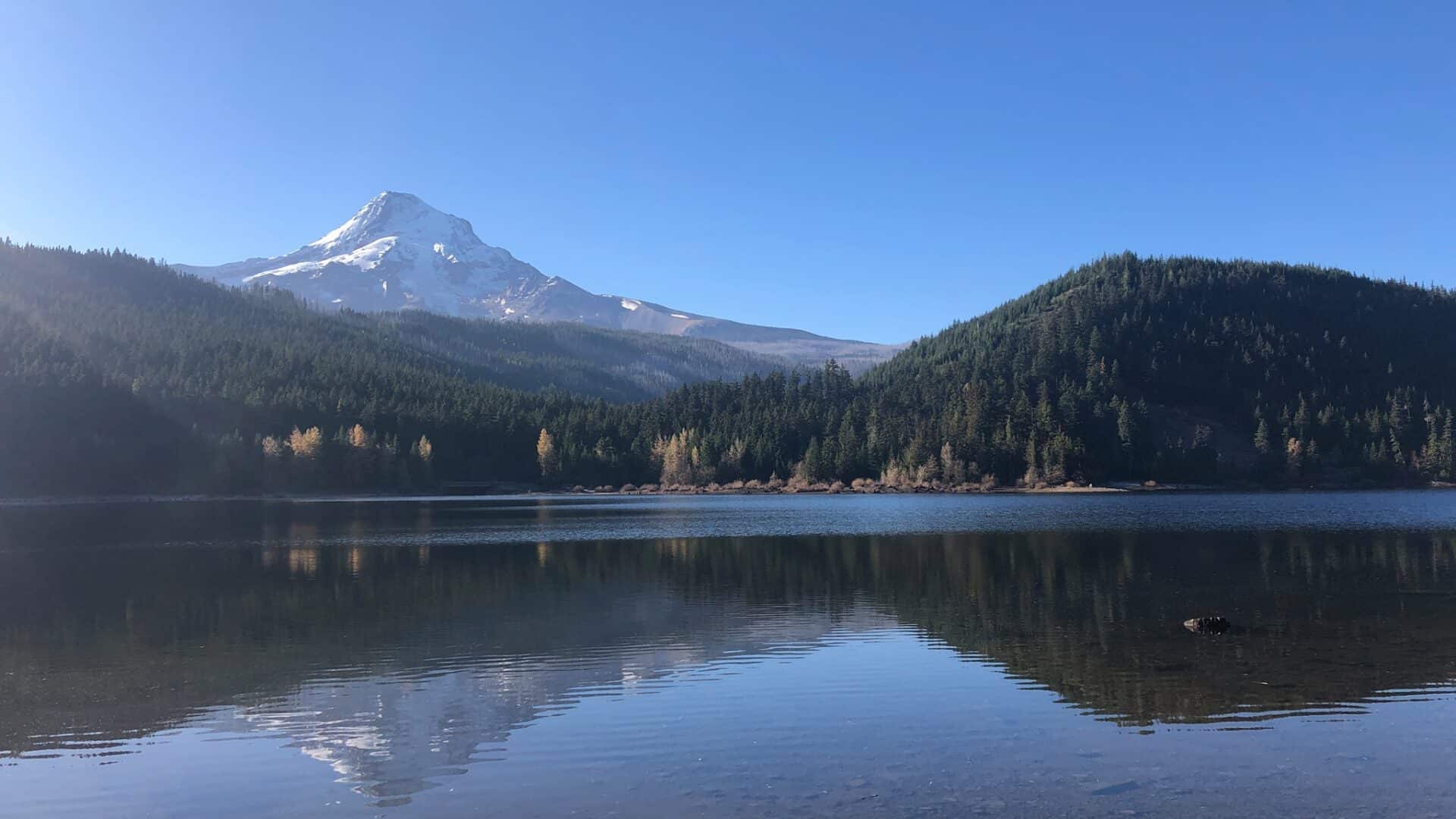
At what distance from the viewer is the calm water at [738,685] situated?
17422mm

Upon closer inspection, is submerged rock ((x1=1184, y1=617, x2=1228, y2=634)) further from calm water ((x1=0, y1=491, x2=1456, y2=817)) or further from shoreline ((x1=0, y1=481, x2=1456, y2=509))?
shoreline ((x1=0, y1=481, x2=1456, y2=509))

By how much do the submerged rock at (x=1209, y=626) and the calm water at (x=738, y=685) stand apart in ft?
2.27

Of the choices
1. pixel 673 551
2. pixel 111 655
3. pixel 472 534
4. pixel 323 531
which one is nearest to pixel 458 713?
pixel 111 655

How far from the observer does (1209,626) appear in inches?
1245

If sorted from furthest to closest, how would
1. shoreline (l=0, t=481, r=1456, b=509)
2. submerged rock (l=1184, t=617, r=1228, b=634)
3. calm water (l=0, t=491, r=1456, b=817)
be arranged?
shoreline (l=0, t=481, r=1456, b=509), submerged rock (l=1184, t=617, r=1228, b=634), calm water (l=0, t=491, r=1456, b=817)

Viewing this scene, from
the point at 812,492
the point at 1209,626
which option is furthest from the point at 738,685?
the point at 812,492

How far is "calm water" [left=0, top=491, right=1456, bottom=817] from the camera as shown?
17422mm

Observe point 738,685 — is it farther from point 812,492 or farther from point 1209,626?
point 812,492

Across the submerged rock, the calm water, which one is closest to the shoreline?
the calm water

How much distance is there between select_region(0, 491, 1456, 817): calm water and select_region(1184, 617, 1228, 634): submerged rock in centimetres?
69

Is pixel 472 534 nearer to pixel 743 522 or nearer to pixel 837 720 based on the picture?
pixel 743 522

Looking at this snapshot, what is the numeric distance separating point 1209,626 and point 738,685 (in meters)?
15.9

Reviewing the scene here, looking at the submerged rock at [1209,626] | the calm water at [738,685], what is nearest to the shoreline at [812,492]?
the calm water at [738,685]

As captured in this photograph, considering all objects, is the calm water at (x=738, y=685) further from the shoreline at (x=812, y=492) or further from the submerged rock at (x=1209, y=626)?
the shoreline at (x=812, y=492)
